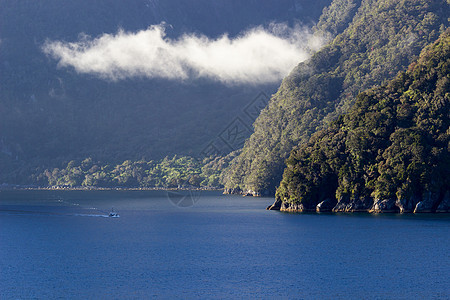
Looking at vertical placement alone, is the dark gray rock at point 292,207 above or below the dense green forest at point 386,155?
below

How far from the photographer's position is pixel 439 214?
168 meters

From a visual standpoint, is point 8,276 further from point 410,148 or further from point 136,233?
point 410,148

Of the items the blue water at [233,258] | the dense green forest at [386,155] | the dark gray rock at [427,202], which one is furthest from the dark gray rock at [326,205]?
the dark gray rock at [427,202]

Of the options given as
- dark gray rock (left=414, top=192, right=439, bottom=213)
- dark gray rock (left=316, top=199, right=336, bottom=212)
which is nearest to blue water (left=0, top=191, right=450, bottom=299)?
dark gray rock (left=414, top=192, right=439, bottom=213)

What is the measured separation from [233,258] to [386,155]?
259 ft

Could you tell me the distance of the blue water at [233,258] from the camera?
85562 mm

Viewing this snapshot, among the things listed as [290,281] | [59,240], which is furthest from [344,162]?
[290,281]

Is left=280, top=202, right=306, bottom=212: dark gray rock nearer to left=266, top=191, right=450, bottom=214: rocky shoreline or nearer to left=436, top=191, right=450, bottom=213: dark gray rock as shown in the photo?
Answer: left=266, top=191, right=450, bottom=214: rocky shoreline

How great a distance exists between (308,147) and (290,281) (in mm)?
107915

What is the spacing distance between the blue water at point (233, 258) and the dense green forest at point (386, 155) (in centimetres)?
888

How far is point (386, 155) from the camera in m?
174

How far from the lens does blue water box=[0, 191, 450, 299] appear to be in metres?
85.6

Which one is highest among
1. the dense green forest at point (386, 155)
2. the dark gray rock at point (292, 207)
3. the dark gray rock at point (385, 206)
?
the dense green forest at point (386, 155)

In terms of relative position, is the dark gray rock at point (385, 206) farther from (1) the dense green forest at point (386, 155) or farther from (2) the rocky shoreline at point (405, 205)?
(1) the dense green forest at point (386, 155)
